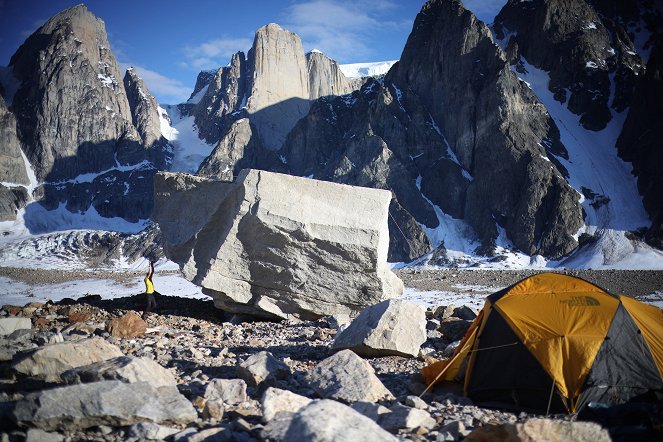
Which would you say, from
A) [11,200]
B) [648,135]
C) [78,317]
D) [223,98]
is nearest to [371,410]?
[78,317]

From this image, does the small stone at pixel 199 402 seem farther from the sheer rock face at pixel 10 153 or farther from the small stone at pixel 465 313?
the sheer rock face at pixel 10 153

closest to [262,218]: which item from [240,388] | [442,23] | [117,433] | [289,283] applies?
[289,283]

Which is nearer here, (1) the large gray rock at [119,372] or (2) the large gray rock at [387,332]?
(1) the large gray rock at [119,372]

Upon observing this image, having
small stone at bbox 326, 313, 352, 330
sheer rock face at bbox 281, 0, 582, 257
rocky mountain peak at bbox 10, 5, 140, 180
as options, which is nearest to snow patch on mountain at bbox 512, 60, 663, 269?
sheer rock face at bbox 281, 0, 582, 257

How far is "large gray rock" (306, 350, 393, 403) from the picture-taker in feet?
18.8

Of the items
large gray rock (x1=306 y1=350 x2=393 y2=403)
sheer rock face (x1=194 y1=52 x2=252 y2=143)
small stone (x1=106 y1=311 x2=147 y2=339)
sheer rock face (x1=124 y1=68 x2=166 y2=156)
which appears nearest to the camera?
large gray rock (x1=306 y1=350 x2=393 y2=403)

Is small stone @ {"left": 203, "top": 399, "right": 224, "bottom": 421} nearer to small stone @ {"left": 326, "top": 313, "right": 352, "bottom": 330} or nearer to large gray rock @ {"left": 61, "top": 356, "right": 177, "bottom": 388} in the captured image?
large gray rock @ {"left": 61, "top": 356, "right": 177, "bottom": 388}

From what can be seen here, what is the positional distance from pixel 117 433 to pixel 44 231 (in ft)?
451

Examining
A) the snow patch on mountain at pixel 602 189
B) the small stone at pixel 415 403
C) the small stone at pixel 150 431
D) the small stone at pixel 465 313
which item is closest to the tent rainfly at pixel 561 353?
the small stone at pixel 415 403

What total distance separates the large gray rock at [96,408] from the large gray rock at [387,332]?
12.9 feet

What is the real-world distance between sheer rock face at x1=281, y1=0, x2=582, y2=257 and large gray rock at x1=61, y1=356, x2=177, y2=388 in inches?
2939

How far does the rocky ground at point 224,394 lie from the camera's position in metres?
4.22

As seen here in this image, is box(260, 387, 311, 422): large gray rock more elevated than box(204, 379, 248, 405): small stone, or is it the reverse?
box(260, 387, 311, 422): large gray rock

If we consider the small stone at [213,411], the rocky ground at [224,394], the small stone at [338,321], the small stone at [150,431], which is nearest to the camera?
the rocky ground at [224,394]
